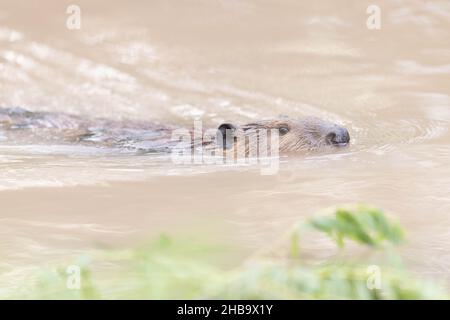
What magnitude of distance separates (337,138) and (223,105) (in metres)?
2.13

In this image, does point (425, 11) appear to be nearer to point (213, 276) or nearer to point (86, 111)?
point (86, 111)

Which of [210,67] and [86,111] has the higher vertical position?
[210,67]

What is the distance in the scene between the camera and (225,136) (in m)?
5.81

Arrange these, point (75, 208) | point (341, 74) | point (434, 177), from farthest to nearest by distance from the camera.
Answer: point (341, 74)
point (434, 177)
point (75, 208)

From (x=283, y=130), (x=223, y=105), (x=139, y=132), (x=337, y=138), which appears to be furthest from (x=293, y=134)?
(x=223, y=105)

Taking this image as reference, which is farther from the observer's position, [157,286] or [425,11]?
[425,11]

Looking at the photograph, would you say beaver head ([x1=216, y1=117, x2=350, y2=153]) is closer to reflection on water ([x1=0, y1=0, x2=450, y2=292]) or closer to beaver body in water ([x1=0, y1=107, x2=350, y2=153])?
beaver body in water ([x1=0, y1=107, x2=350, y2=153])

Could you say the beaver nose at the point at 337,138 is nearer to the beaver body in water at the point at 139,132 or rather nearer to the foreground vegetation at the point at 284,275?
the beaver body in water at the point at 139,132

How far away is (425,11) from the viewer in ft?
32.6

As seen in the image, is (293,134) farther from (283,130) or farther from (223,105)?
(223,105)

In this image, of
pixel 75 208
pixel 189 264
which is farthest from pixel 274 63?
pixel 189 264

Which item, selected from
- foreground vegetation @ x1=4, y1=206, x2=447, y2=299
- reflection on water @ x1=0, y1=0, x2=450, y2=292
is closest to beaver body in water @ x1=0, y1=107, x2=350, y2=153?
reflection on water @ x1=0, y1=0, x2=450, y2=292
